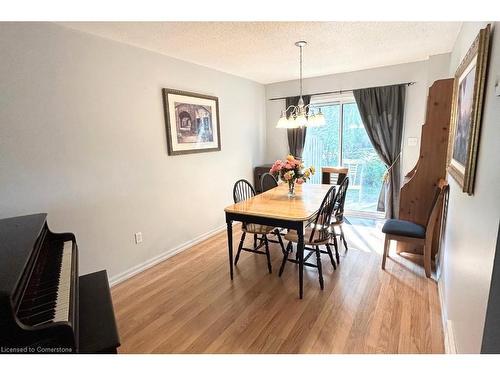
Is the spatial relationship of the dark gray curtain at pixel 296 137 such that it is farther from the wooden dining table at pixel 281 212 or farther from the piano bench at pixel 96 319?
the piano bench at pixel 96 319

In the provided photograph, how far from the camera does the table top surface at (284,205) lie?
2.23m

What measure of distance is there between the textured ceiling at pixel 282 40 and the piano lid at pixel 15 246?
157 cm

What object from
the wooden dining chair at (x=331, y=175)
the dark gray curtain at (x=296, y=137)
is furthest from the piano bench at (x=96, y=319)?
the dark gray curtain at (x=296, y=137)

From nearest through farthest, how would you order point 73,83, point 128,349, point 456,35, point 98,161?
point 128,349 < point 73,83 < point 98,161 < point 456,35

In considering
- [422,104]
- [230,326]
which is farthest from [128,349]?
[422,104]

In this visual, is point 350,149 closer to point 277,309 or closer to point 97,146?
point 277,309

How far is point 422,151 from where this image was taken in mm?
2689

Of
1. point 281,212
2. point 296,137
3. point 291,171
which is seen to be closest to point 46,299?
point 281,212

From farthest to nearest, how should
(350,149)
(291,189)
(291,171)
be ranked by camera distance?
(350,149), (291,189), (291,171)

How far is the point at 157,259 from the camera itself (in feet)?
9.80

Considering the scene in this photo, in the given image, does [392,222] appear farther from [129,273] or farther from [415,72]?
[129,273]

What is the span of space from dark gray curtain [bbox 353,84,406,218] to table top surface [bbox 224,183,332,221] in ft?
4.60

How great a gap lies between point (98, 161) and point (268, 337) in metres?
2.05

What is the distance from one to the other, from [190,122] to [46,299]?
2.47 m
